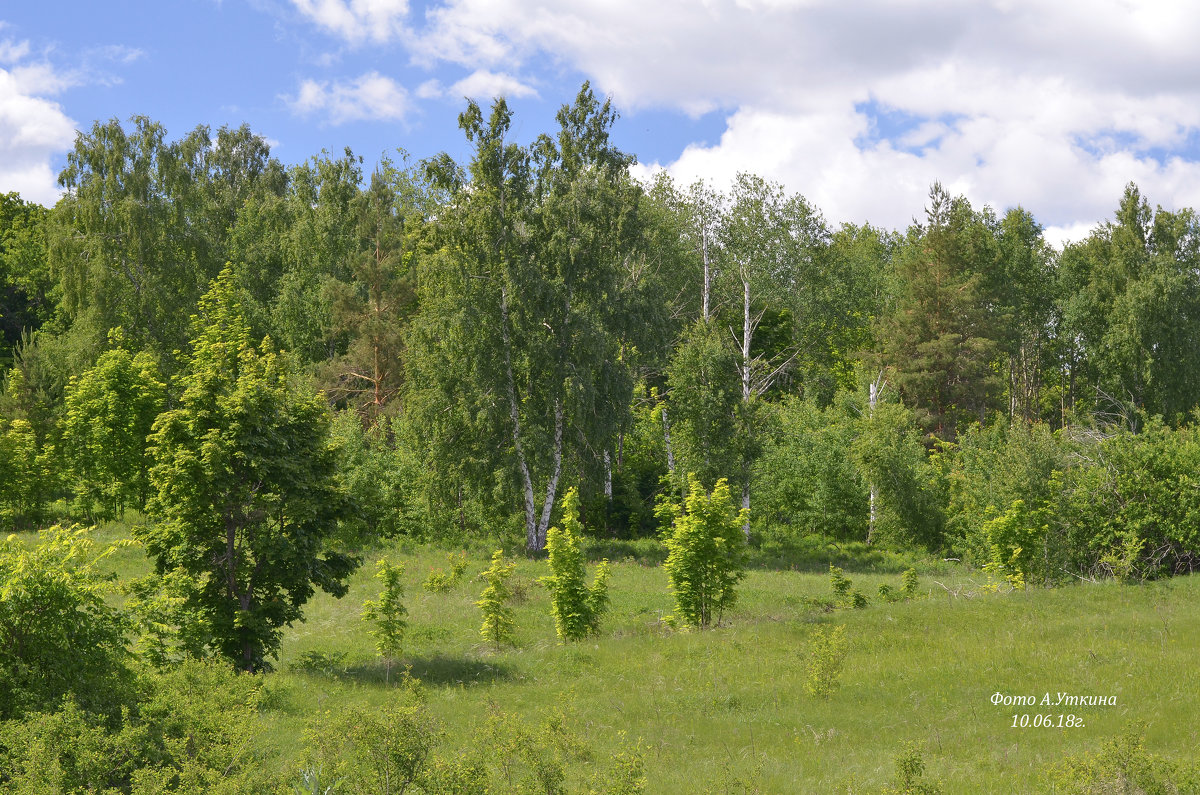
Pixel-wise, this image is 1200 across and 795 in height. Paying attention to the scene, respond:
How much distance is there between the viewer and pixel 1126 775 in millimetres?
8242

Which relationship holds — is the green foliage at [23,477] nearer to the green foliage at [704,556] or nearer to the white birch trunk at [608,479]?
the white birch trunk at [608,479]

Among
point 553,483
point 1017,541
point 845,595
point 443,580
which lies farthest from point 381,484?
point 1017,541

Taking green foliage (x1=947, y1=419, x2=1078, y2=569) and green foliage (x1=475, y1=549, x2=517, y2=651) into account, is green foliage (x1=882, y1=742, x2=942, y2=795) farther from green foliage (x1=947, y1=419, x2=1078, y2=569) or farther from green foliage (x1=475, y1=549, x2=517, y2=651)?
green foliage (x1=947, y1=419, x2=1078, y2=569)

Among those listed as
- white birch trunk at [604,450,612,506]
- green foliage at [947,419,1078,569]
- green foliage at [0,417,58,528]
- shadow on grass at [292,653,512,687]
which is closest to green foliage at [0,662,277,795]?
shadow on grass at [292,653,512,687]

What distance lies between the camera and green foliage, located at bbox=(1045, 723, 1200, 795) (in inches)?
321

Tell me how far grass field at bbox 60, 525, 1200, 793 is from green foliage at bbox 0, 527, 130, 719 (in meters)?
2.67

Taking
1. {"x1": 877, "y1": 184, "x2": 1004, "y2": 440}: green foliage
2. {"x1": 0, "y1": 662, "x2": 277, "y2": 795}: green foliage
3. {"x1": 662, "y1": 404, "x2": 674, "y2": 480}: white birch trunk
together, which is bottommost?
{"x1": 0, "y1": 662, "x2": 277, "y2": 795}: green foliage

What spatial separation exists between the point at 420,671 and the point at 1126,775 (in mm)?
13571

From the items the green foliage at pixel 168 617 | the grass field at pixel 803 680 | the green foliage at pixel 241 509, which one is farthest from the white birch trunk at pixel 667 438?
the green foliage at pixel 168 617

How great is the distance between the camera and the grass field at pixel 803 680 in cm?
1218

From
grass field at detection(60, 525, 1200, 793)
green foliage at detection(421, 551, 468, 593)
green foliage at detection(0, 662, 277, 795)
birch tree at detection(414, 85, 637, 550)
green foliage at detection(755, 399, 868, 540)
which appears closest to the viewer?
green foliage at detection(0, 662, 277, 795)

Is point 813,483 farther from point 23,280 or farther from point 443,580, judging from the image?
point 23,280

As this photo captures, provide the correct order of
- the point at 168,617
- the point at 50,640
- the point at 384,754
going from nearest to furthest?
the point at 384,754
the point at 50,640
the point at 168,617

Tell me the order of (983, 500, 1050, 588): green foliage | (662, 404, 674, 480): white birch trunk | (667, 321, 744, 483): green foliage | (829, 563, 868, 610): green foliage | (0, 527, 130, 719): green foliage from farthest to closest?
1. (662, 404, 674, 480): white birch trunk
2. (667, 321, 744, 483): green foliage
3. (983, 500, 1050, 588): green foliage
4. (829, 563, 868, 610): green foliage
5. (0, 527, 130, 719): green foliage
